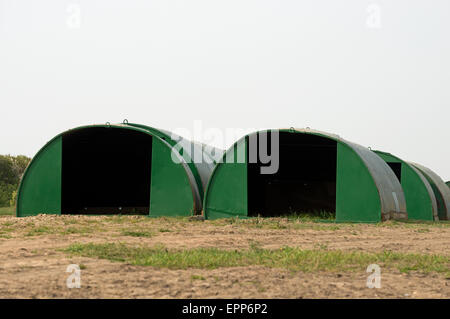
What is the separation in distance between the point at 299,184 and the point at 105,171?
7.89 meters

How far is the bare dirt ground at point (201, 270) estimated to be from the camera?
21.2ft

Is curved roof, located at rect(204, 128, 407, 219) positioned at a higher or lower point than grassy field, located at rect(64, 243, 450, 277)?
higher

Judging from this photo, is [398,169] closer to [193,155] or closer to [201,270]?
[193,155]

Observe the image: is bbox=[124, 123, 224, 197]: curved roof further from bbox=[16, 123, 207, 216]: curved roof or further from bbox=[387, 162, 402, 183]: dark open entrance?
bbox=[387, 162, 402, 183]: dark open entrance

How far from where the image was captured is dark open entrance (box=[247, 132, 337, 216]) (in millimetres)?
22125

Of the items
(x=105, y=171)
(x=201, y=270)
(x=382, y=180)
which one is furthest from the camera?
(x=105, y=171)

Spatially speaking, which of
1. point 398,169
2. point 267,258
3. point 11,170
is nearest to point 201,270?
point 267,258

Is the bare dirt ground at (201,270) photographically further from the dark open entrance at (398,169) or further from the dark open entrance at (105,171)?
the dark open entrance at (398,169)

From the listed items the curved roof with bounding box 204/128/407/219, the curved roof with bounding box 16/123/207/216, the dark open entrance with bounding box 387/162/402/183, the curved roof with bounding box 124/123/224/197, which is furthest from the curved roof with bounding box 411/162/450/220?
the curved roof with bounding box 16/123/207/216

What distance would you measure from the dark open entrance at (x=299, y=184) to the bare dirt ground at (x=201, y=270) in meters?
6.98

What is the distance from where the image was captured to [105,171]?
22.8 m

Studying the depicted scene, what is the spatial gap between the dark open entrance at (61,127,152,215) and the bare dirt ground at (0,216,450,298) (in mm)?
5601
